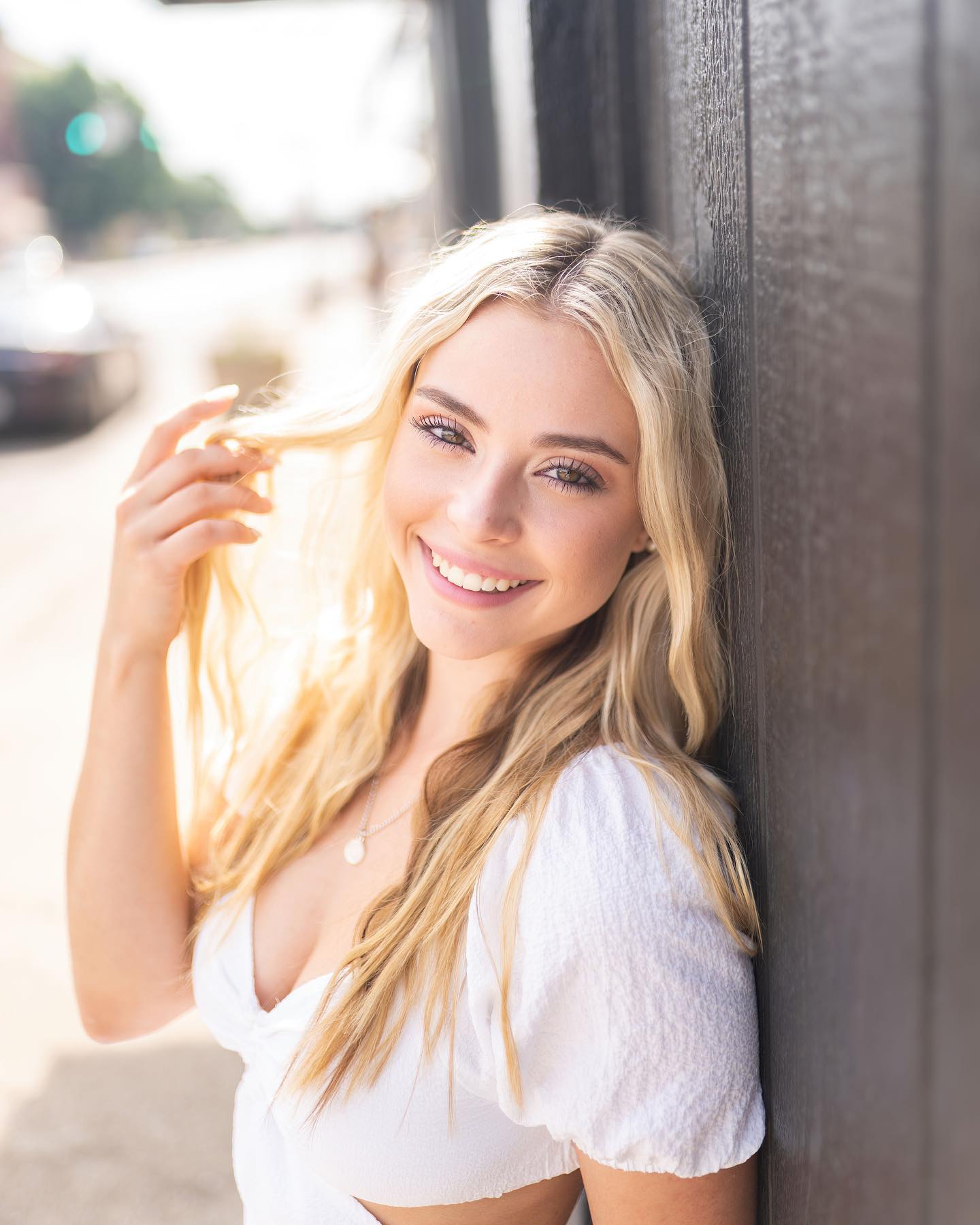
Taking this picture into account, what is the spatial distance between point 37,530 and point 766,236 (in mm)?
8277

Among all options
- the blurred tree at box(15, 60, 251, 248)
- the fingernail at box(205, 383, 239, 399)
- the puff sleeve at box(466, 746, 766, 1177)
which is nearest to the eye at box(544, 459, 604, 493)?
the puff sleeve at box(466, 746, 766, 1177)

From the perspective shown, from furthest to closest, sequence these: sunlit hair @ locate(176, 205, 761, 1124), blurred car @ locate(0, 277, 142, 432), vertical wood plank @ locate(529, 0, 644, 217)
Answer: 1. blurred car @ locate(0, 277, 142, 432)
2. vertical wood plank @ locate(529, 0, 644, 217)
3. sunlit hair @ locate(176, 205, 761, 1124)

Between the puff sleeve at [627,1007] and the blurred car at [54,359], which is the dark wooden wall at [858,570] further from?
the blurred car at [54,359]

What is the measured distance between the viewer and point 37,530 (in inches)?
334

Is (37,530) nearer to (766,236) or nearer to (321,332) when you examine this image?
(766,236)

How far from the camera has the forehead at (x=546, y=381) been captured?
1.45m

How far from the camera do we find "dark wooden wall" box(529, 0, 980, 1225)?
568 mm

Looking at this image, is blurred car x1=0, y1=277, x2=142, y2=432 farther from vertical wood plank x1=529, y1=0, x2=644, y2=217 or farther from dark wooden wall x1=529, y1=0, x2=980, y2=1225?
dark wooden wall x1=529, y1=0, x2=980, y2=1225

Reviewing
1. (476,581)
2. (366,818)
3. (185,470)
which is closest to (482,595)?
(476,581)

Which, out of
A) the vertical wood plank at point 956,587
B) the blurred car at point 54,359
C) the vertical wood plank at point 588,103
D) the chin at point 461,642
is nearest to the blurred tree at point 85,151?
the blurred car at point 54,359

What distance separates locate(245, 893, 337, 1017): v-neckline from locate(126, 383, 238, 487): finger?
2.29ft

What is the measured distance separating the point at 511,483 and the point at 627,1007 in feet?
2.13

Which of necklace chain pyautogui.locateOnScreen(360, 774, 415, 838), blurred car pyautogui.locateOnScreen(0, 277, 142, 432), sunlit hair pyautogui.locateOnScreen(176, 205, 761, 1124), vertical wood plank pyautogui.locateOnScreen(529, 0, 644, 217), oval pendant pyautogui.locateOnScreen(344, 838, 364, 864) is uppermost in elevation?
vertical wood plank pyautogui.locateOnScreen(529, 0, 644, 217)

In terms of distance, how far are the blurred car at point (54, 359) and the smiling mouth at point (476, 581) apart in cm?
1079
